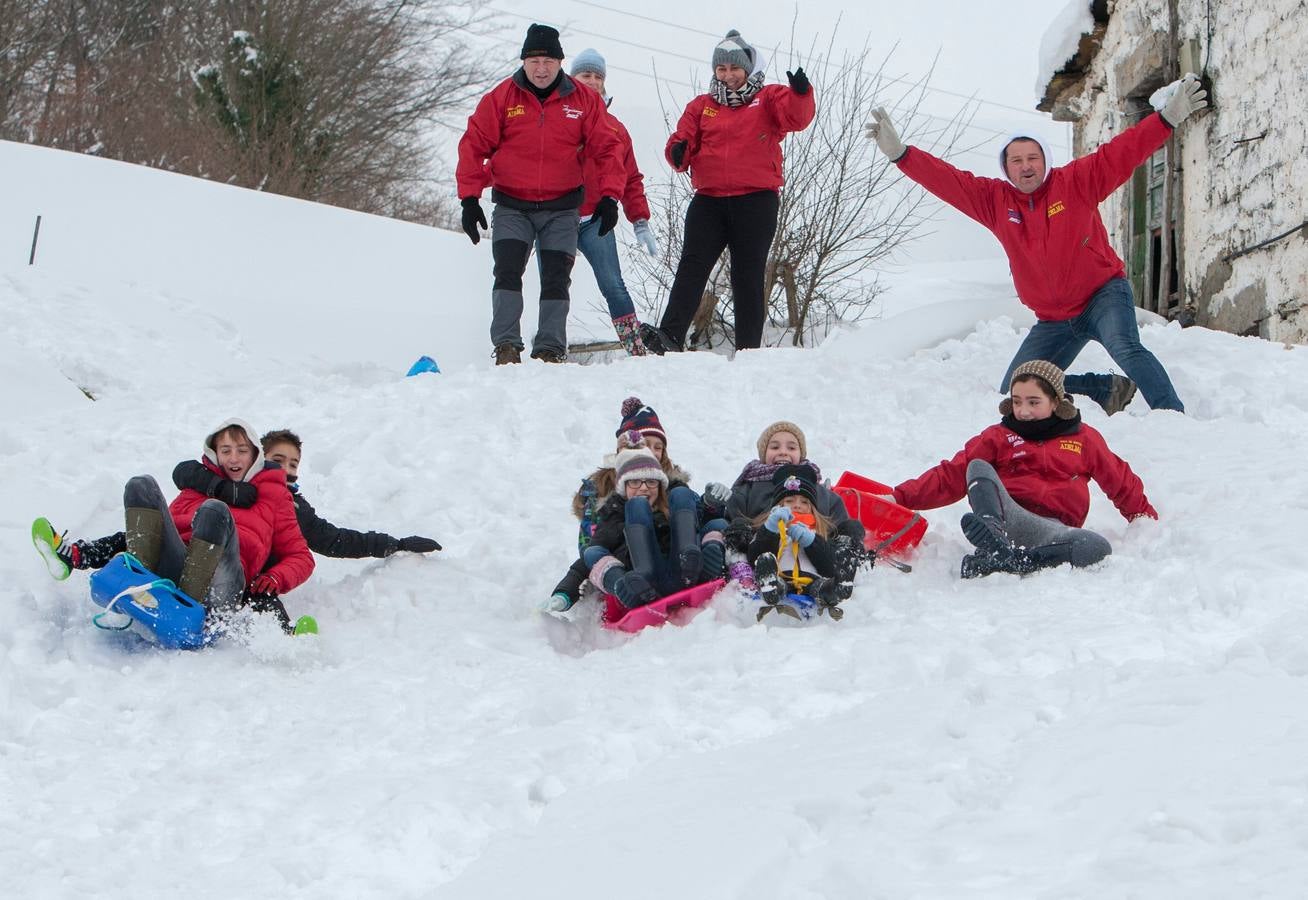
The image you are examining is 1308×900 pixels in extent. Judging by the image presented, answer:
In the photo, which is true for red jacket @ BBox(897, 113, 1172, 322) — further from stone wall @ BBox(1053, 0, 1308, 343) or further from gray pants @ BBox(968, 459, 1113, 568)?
stone wall @ BBox(1053, 0, 1308, 343)

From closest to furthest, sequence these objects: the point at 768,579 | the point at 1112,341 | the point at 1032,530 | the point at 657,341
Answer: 1. the point at 768,579
2. the point at 1032,530
3. the point at 1112,341
4. the point at 657,341

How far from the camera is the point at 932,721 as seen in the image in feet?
9.92

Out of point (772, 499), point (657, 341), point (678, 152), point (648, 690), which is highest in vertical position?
point (678, 152)

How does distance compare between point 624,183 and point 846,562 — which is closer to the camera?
point 846,562

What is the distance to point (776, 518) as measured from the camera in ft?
14.7

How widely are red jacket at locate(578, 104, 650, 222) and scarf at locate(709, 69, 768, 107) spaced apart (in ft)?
1.97

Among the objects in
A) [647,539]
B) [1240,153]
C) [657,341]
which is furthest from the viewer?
[1240,153]

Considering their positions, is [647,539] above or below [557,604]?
above

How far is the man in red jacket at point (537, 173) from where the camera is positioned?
729 cm

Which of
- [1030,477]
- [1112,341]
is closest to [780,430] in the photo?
[1030,477]

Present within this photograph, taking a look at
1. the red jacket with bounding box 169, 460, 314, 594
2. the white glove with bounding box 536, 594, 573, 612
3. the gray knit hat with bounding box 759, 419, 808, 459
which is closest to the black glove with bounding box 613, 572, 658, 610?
the white glove with bounding box 536, 594, 573, 612

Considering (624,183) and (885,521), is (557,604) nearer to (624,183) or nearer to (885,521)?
(885,521)

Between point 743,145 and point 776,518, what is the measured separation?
3.45 m

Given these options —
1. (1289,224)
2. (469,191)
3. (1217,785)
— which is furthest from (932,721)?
(1289,224)
